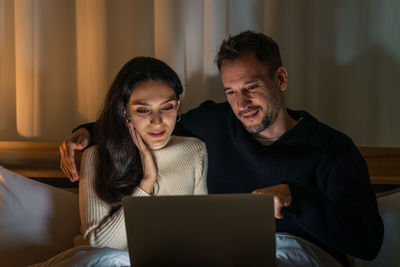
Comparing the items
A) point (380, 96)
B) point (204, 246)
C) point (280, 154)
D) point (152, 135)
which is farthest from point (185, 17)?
point (204, 246)

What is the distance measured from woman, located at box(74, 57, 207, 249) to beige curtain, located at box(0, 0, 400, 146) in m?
0.34

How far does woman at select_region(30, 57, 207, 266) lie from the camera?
1.21m

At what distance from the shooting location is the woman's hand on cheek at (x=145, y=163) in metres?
1.24

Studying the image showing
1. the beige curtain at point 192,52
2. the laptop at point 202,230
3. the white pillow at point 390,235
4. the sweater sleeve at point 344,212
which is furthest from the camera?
the beige curtain at point 192,52

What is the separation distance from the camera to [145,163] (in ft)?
4.09

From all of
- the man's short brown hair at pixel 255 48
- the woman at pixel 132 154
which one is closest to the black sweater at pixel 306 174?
the woman at pixel 132 154

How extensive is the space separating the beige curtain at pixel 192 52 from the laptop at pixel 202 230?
28.7 inches

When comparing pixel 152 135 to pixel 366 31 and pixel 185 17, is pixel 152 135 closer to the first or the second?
pixel 185 17

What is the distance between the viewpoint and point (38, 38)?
163 centimetres

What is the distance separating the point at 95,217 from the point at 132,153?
0.22 metres

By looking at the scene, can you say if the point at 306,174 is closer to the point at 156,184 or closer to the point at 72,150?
the point at 156,184

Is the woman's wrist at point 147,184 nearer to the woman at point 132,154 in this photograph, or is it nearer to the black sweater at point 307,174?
the woman at point 132,154

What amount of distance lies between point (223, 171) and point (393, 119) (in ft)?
2.22

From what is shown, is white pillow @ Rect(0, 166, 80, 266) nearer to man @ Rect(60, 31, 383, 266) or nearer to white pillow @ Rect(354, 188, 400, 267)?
man @ Rect(60, 31, 383, 266)
